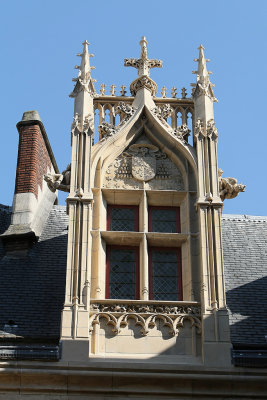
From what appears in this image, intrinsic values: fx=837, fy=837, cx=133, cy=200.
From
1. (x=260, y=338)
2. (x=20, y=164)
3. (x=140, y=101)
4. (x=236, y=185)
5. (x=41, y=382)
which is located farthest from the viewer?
(x=20, y=164)

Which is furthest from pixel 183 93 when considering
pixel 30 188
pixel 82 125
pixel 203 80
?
pixel 30 188

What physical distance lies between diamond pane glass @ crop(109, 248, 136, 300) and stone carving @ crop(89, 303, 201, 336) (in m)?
0.70

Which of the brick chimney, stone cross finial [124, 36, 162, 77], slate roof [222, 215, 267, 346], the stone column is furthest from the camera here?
the brick chimney

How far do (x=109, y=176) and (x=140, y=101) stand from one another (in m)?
1.84

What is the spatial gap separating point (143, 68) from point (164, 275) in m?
4.74

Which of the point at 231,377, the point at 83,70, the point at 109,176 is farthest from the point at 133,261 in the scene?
the point at 83,70

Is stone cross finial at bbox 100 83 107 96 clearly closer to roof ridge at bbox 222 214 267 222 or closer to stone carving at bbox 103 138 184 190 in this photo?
stone carving at bbox 103 138 184 190

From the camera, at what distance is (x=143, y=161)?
1609cm

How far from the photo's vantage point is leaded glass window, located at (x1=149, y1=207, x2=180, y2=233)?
1566 centimetres

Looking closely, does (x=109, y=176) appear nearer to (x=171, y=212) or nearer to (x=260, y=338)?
(x=171, y=212)

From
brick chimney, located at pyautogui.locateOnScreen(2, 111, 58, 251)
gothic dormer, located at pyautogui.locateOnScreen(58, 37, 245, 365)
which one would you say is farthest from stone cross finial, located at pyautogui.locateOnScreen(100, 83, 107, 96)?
brick chimney, located at pyautogui.locateOnScreen(2, 111, 58, 251)

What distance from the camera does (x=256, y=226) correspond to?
19.5 meters

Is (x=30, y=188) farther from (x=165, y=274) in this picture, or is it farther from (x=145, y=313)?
(x=145, y=313)

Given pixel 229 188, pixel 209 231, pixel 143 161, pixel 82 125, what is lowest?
pixel 209 231
